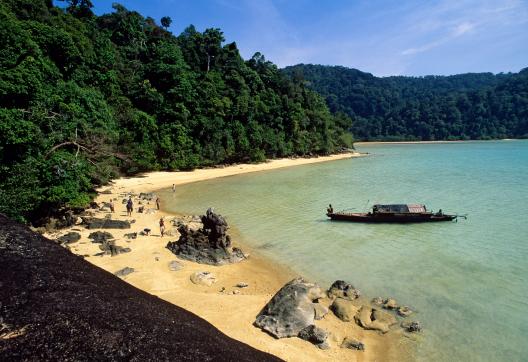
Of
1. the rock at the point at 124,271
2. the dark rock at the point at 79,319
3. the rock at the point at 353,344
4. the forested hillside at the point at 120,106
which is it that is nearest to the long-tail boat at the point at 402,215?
the rock at the point at 353,344

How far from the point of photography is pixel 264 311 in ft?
39.2

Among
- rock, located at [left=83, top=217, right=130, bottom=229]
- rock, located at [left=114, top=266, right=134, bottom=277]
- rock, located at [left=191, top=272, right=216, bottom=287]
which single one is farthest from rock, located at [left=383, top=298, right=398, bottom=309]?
rock, located at [left=83, top=217, right=130, bottom=229]

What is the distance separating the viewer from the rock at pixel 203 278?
571 inches

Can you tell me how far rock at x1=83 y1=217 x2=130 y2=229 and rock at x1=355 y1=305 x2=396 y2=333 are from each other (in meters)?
15.6

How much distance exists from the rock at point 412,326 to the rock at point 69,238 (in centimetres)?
1621

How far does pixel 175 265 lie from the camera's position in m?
16.1

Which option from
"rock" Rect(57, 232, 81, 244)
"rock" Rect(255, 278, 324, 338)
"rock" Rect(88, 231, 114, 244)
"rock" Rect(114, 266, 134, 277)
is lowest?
"rock" Rect(255, 278, 324, 338)

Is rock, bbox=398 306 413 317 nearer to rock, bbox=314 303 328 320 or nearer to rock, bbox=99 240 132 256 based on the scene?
rock, bbox=314 303 328 320

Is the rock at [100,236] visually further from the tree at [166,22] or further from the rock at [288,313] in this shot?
the tree at [166,22]

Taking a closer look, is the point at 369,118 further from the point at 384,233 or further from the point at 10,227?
the point at 10,227

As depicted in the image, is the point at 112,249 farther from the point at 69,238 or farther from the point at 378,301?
the point at 378,301

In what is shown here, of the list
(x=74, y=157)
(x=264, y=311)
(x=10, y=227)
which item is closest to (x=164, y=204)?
(x=74, y=157)

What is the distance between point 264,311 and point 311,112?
76032 millimetres

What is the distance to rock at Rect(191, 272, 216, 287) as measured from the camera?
14516 mm
